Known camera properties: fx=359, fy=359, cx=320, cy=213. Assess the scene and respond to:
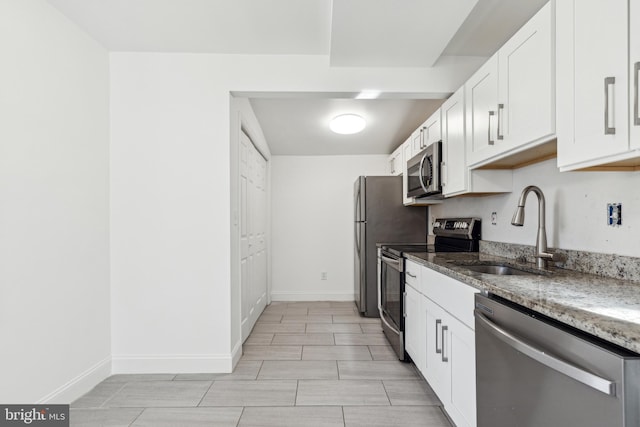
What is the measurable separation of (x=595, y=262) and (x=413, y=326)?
1.20 metres

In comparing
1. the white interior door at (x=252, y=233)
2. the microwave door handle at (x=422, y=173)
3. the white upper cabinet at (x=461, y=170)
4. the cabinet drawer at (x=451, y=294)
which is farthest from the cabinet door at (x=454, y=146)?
the white interior door at (x=252, y=233)

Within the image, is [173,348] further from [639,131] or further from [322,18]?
[639,131]

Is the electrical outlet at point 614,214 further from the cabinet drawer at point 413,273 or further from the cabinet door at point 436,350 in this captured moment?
the cabinet drawer at point 413,273

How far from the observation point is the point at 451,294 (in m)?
1.77

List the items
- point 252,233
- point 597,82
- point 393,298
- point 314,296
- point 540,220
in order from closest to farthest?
point 597,82 → point 540,220 → point 393,298 → point 252,233 → point 314,296

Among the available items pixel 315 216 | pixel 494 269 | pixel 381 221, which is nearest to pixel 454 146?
pixel 494 269

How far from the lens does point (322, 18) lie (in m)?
2.24

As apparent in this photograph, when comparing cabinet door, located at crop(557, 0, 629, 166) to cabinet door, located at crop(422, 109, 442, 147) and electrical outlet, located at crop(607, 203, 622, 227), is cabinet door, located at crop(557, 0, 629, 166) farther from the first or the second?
cabinet door, located at crop(422, 109, 442, 147)

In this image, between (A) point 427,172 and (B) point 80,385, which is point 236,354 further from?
(A) point 427,172

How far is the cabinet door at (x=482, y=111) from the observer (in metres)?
1.96

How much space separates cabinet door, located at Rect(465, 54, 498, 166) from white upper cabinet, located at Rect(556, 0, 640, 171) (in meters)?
0.52

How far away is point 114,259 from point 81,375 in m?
0.78

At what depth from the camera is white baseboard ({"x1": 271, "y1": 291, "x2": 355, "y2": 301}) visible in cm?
503

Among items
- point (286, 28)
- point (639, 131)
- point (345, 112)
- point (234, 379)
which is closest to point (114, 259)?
point (234, 379)
